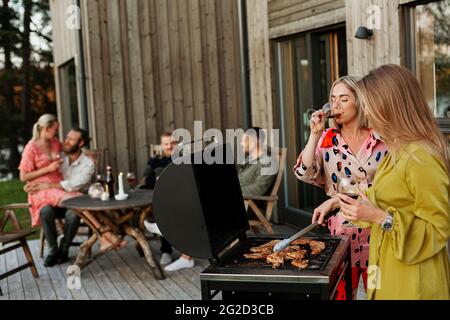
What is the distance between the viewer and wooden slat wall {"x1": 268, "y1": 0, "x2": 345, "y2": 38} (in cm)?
548

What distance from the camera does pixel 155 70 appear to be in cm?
729

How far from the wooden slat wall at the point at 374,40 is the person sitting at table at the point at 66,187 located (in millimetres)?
2778

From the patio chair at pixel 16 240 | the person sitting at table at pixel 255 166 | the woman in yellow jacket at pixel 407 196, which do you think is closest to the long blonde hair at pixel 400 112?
the woman in yellow jacket at pixel 407 196

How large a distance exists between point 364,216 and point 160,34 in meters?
5.74

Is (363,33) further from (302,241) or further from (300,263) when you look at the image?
(300,263)

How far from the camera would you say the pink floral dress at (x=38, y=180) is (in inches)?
227

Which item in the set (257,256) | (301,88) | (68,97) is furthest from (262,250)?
(68,97)

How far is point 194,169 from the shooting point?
7.34 ft

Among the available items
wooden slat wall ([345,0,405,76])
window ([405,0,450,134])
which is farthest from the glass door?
window ([405,0,450,134])

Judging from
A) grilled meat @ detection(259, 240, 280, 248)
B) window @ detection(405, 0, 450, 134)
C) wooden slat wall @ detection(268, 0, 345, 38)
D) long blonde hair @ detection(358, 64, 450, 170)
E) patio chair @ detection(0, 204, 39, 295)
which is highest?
wooden slat wall @ detection(268, 0, 345, 38)

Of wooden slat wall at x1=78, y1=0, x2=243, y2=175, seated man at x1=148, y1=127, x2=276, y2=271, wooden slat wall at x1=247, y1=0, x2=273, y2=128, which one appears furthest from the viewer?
wooden slat wall at x1=78, y1=0, x2=243, y2=175

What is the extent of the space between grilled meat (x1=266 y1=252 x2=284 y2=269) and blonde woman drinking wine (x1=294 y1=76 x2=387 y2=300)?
53 cm

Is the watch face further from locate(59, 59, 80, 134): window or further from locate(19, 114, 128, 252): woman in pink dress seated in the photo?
locate(59, 59, 80, 134): window
